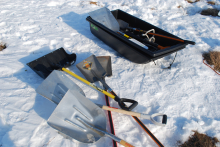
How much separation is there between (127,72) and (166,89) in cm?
79

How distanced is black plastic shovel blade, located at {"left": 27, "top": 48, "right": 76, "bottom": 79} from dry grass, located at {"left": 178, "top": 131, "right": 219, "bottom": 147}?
2.33 metres

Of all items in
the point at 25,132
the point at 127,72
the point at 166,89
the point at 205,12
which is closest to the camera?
the point at 25,132

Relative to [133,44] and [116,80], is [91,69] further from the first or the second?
[133,44]

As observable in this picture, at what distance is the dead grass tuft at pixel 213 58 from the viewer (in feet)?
9.37

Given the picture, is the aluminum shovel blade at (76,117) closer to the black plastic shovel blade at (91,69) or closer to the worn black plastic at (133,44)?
the black plastic shovel blade at (91,69)

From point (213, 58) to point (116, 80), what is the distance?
2.25 meters

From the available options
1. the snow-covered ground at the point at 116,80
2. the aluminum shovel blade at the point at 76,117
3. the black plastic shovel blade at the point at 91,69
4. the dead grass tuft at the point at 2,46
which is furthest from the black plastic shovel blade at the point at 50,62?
the dead grass tuft at the point at 2,46

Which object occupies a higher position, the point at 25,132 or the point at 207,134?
the point at 25,132

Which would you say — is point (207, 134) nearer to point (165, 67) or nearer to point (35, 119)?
point (165, 67)

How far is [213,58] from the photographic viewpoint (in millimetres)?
2957

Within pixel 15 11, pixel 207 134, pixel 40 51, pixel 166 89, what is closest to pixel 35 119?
pixel 40 51

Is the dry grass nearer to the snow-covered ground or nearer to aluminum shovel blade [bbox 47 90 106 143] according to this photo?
the snow-covered ground

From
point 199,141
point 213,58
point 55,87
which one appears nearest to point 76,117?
point 55,87

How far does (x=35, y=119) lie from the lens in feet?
6.20
